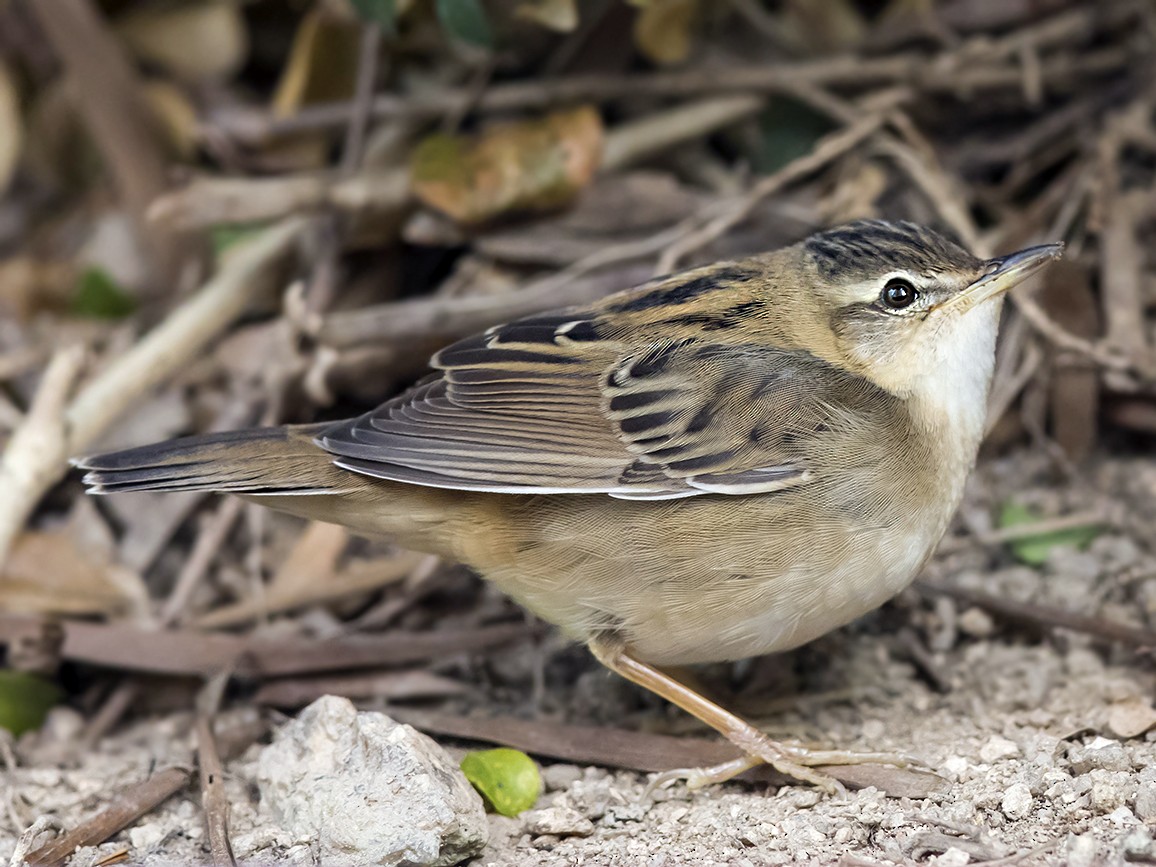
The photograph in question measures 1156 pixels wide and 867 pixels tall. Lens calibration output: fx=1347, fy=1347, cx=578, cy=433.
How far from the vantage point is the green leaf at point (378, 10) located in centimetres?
497

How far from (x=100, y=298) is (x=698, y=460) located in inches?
133

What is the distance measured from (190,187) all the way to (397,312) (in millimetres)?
1056

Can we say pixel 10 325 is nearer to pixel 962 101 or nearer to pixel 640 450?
pixel 640 450

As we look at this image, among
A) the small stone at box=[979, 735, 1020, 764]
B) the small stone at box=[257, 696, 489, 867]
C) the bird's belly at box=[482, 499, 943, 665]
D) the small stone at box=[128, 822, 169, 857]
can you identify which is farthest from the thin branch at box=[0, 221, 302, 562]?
the small stone at box=[979, 735, 1020, 764]

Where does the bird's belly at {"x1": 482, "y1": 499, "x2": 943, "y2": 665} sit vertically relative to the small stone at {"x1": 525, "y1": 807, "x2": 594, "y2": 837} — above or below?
above

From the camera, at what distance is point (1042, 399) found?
530cm

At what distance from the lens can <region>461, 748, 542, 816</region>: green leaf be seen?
3920 mm

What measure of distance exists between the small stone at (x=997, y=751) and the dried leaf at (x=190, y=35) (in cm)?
441

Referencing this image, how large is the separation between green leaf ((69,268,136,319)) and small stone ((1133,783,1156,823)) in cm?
462

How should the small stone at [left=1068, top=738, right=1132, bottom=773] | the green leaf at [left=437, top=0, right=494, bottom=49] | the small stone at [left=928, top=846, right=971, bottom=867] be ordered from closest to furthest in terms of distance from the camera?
the small stone at [left=928, top=846, right=971, bottom=867] < the small stone at [left=1068, top=738, right=1132, bottom=773] < the green leaf at [left=437, top=0, right=494, bottom=49]

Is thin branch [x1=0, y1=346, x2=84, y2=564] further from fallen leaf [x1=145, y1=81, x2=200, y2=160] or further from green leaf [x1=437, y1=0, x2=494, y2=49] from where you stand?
green leaf [x1=437, y1=0, x2=494, y2=49]

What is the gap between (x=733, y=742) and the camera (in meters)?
4.07

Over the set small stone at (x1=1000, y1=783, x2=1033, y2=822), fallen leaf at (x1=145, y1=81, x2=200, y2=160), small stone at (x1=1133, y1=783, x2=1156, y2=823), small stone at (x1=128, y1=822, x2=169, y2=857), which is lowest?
small stone at (x1=128, y1=822, x2=169, y2=857)

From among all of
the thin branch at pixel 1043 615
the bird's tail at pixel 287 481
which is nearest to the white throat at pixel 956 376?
the thin branch at pixel 1043 615
